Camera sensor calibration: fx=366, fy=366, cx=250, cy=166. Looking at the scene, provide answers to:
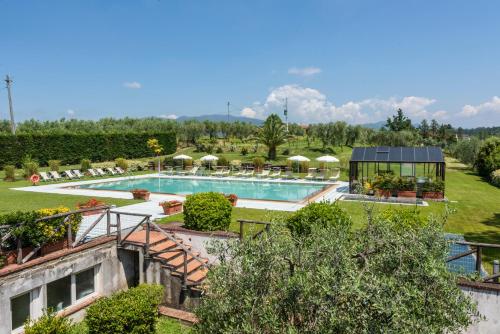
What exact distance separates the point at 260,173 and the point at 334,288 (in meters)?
30.3

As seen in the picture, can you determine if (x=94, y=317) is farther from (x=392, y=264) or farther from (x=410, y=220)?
(x=410, y=220)

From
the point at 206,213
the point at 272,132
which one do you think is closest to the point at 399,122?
the point at 272,132

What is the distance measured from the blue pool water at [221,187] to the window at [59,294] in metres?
14.7

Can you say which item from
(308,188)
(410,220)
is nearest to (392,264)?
(410,220)

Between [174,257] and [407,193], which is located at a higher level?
[407,193]

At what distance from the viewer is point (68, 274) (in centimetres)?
954

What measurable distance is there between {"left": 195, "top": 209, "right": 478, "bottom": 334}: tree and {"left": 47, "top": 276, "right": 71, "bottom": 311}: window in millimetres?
5810

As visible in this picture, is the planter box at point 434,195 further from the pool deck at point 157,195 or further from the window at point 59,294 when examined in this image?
the window at point 59,294

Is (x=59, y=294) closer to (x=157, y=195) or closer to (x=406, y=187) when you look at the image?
(x=157, y=195)

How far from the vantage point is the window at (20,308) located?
8.45 m

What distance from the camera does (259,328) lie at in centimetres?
463

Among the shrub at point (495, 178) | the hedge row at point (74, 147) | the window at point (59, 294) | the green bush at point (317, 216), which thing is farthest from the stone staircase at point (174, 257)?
the hedge row at point (74, 147)

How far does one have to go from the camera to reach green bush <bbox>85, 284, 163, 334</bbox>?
781cm

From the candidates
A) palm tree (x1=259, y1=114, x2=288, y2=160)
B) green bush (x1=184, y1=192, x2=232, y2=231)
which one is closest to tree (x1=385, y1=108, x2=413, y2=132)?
palm tree (x1=259, y1=114, x2=288, y2=160)
